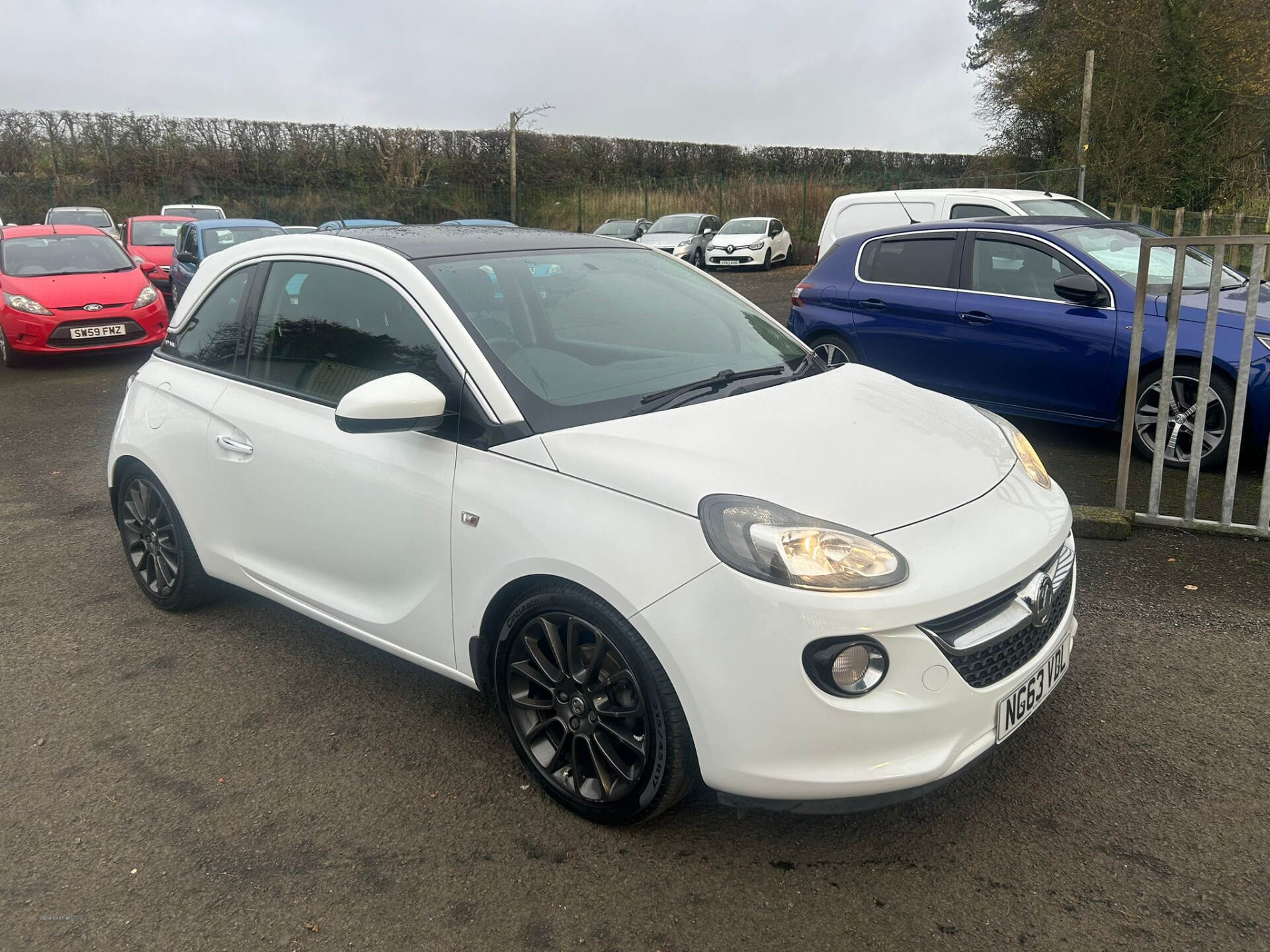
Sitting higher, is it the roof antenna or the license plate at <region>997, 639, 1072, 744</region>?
the roof antenna

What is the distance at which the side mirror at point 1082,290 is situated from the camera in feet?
20.9

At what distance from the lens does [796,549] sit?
242 cm

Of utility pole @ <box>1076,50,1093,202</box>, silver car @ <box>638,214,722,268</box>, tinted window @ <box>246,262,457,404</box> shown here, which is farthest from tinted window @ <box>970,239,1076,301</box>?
utility pole @ <box>1076,50,1093,202</box>

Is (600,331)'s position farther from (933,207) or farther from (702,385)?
(933,207)

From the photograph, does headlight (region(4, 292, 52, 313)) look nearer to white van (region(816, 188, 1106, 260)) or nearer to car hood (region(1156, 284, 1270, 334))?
white van (region(816, 188, 1106, 260))

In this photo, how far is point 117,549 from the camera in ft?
17.3

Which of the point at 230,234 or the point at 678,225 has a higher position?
the point at 678,225

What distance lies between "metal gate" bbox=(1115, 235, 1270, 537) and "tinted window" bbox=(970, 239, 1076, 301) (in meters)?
1.72

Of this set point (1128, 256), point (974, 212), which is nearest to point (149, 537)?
point (1128, 256)

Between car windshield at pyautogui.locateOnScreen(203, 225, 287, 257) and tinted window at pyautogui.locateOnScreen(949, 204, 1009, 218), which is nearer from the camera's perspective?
tinted window at pyautogui.locateOnScreen(949, 204, 1009, 218)

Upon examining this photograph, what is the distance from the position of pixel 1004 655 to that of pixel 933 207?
8.59 meters

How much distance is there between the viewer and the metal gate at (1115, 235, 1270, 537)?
460 centimetres

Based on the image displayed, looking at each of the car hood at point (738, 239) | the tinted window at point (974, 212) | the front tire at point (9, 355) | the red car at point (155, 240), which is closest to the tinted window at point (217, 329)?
the tinted window at point (974, 212)

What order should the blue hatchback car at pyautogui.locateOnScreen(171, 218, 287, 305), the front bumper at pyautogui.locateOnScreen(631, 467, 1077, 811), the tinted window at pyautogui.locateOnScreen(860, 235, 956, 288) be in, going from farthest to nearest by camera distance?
the blue hatchback car at pyautogui.locateOnScreen(171, 218, 287, 305) < the tinted window at pyautogui.locateOnScreen(860, 235, 956, 288) < the front bumper at pyautogui.locateOnScreen(631, 467, 1077, 811)
